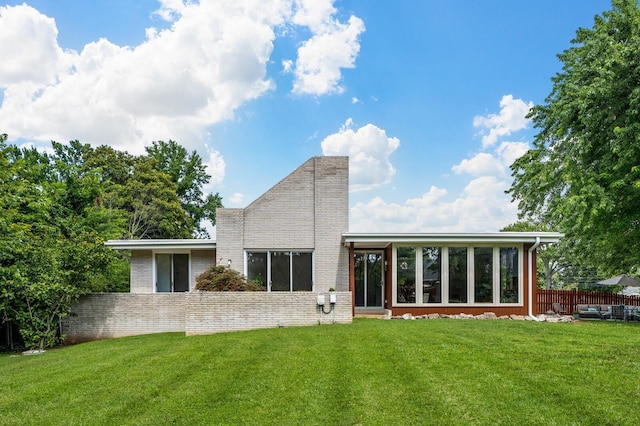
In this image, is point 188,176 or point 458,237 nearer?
point 458,237

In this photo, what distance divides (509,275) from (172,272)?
12.2 metres

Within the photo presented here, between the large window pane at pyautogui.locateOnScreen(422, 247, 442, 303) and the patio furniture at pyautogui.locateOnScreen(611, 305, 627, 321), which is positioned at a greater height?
the large window pane at pyautogui.locateOnScreen(422, 247, 442, 303)

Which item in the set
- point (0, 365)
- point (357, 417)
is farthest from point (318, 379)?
point (0, 365)

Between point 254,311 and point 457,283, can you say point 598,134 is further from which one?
point 254,311

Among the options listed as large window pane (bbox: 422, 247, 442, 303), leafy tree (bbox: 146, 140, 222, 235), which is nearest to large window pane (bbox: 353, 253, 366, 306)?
large window pane (bbox: 422, 247, 442, 303)

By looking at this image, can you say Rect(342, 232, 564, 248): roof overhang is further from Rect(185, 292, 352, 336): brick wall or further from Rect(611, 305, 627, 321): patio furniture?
Rect(611, 305, 627, 321): patio furniture

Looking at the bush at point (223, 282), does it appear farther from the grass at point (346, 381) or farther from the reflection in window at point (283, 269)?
the grass at point (346, 381)

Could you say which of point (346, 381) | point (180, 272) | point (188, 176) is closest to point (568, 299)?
point (346, 381)

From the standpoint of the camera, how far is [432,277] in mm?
14617

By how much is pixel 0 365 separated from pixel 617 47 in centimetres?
2002

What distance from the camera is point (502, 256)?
576 inches

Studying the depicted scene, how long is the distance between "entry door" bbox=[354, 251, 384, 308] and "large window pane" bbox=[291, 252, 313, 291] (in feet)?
6.20

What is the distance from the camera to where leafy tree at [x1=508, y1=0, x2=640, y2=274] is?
1330 cm

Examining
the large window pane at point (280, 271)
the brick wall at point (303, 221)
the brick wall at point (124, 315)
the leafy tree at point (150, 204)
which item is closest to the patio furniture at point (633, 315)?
the brick wall at point (303, 221)
